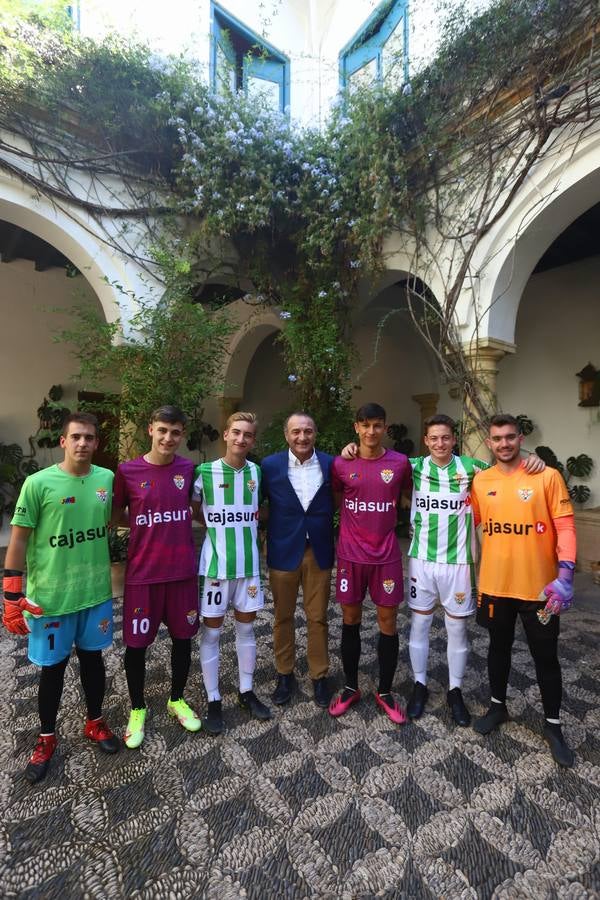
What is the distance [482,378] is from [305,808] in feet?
12.3

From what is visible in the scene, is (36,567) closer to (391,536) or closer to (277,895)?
(277,895)

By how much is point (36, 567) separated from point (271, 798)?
1421 millimetres

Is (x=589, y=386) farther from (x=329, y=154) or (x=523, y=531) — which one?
(x=523, y=531)

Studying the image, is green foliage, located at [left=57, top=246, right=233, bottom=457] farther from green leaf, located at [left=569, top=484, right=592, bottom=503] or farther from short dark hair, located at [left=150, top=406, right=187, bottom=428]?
green leaf, located at [left=569, top=484, right=592, bottom=503]

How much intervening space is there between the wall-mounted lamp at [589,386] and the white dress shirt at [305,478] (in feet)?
18.0

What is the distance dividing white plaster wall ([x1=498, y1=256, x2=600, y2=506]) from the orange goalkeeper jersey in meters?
5.02

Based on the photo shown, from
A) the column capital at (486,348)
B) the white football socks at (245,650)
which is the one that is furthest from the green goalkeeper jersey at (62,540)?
the column capital at (486,348)

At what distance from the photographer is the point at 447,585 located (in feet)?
7.87

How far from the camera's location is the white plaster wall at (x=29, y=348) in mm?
7066

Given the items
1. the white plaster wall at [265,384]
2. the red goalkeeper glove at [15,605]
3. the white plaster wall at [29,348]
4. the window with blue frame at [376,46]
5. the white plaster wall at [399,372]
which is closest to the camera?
the red goalkeeper glove at [15,605]

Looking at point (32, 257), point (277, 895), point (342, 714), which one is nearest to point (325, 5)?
point (32, 257)

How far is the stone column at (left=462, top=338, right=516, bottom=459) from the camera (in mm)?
4352

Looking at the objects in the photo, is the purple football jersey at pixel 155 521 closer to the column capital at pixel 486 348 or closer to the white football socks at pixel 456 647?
the white football socks at pixel 456 647

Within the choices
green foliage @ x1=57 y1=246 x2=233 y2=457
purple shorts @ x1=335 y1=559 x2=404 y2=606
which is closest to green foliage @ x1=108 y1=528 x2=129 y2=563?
green foliage @ x1=57 y1=246 x2=233 y2=457
